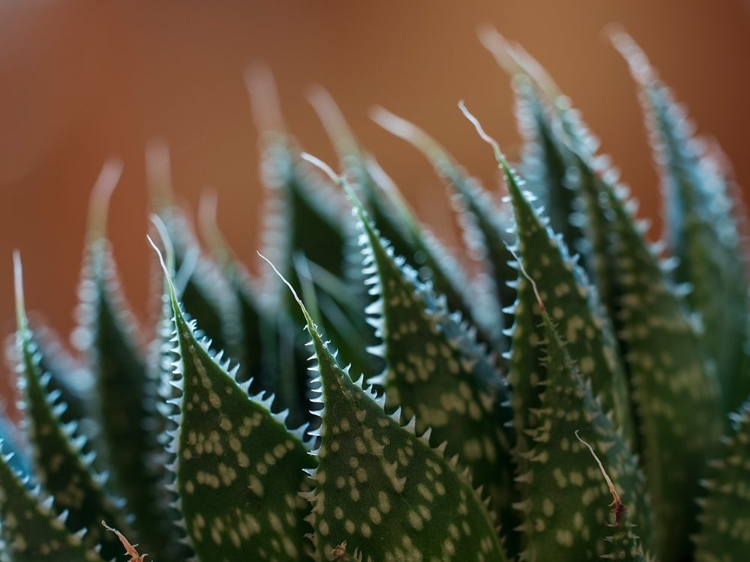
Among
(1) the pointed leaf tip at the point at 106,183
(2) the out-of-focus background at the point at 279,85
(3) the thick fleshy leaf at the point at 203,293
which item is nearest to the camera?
(3) the thick fleshy leaf at the point at 203,293

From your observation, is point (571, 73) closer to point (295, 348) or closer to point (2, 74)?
point (2, 74)

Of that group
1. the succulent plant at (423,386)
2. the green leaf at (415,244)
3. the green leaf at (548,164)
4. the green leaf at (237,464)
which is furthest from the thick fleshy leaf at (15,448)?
the green leaf at (548,164)

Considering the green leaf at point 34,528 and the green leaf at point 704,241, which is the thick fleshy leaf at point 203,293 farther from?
the green leaf at point 704,241

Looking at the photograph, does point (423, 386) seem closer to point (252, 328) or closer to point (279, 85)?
point (252, 328)

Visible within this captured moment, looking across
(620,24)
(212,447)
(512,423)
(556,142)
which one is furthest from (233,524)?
(620,24)

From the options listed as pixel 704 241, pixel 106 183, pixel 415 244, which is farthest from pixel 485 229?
pixel 106 183

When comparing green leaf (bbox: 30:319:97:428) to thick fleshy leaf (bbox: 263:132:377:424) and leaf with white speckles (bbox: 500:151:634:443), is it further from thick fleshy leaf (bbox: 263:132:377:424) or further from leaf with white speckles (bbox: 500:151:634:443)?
leaf with white speckles (bbox: 500:151:634:443)
